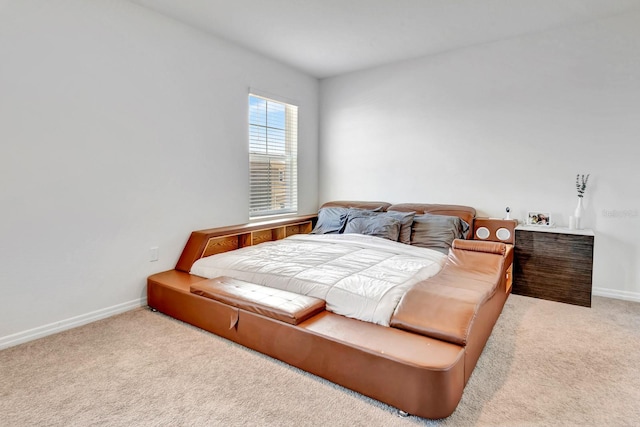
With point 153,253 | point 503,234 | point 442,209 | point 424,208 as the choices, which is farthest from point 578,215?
point 153,253

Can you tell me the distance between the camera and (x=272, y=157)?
4246mm

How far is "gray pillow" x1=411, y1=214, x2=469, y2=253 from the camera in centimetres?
333

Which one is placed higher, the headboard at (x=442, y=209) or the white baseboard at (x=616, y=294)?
the headboard at (x=442, y=209)

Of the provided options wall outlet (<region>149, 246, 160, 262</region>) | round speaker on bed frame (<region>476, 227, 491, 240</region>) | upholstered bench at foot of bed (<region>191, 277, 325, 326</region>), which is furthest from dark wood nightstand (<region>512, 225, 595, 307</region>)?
wall outlet (<region>149, 246, 160, 262</region>)

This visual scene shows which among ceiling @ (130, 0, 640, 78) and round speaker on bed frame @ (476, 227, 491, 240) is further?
round speaker on bed frame @ (476, 227, 491, 240)

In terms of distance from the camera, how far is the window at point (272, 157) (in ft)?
13.1

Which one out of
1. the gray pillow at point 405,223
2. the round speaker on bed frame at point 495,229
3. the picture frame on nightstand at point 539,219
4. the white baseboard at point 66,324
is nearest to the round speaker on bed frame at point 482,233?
the round speaker on bed frame at point 495,229

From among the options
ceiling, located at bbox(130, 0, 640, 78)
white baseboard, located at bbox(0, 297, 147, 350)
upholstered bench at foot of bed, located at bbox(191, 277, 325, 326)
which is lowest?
white baseboard, located at bbox(0, 297, 147, 350)

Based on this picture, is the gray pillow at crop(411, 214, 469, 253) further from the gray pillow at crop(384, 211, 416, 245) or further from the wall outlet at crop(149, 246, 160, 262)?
the wall outlet at crop(149, 246, 160, 262)

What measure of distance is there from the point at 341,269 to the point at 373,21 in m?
2.27

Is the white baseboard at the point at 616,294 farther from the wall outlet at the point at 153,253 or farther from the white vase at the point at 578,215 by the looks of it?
the wall outlet at the point at 153,253

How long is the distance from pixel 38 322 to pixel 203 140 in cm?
197

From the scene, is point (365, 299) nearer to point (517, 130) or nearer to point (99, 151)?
point (99, 151)

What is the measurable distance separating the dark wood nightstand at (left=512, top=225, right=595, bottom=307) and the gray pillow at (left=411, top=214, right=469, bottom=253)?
1.73 feet
